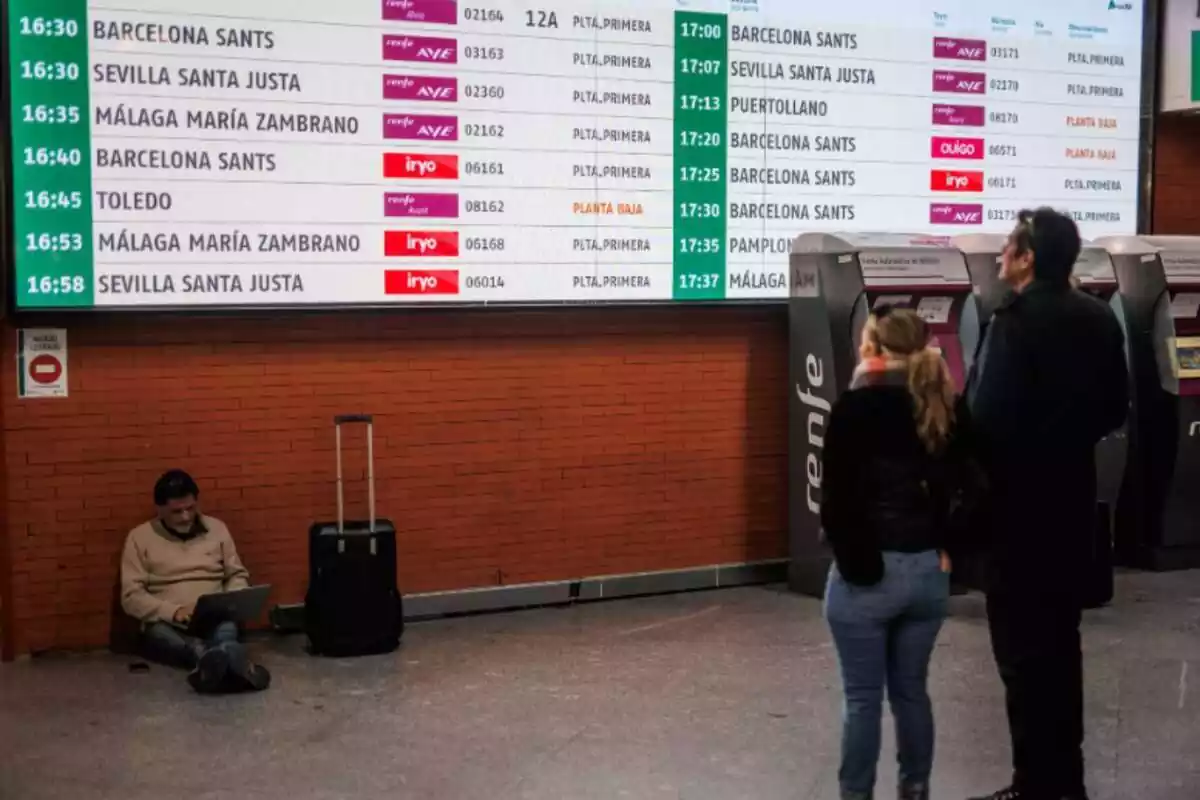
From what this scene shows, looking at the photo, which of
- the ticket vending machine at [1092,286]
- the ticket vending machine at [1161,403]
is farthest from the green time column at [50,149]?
the ticket vending machine at [1161,403]

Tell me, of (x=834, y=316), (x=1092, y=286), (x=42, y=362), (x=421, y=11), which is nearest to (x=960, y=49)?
(x=1092, y=286)

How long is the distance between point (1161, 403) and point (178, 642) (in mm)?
4725

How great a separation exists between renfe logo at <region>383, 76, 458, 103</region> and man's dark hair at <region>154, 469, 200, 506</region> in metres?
1.74

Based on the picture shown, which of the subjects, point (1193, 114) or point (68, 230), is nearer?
point (68, 230)

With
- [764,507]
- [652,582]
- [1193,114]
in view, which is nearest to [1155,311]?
[1193,114]

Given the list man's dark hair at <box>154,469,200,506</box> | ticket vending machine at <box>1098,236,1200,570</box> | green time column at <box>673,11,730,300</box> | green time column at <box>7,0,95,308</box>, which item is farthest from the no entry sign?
ticket vending machine at <box>1098,236,1200,570</box>

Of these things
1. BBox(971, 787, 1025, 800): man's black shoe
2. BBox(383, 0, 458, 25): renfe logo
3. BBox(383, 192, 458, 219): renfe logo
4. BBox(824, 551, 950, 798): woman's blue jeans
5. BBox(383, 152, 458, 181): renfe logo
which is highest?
BBox(383, 0, 458, 25): renfe logo

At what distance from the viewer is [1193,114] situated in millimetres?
7531

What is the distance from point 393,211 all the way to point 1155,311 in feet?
12.3

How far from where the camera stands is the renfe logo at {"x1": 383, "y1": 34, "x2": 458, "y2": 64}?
5730mm

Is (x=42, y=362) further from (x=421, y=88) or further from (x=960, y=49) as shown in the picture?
(x=960, y=49)

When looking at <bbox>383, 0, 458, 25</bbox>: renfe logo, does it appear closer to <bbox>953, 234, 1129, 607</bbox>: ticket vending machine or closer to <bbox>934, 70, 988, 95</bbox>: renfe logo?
<bbox>934, 70, 988, 95</bbox>: renfe logo

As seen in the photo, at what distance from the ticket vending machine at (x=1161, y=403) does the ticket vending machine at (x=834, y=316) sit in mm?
998

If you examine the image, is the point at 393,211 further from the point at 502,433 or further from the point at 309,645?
the point at 309,645
